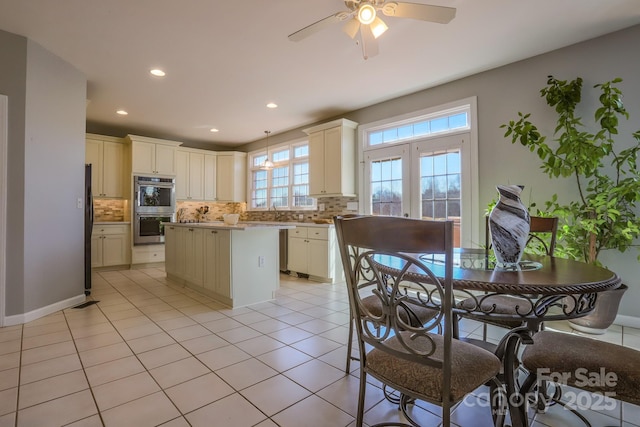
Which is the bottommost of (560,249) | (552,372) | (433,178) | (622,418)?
(622,418)

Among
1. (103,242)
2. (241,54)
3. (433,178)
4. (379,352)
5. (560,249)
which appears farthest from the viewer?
(103,242)

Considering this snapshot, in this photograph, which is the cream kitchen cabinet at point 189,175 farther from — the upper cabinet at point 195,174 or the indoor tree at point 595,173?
the indoor tree at point 595,173

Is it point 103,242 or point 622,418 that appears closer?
point 622,418

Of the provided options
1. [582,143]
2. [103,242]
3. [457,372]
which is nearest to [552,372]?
[457,372]

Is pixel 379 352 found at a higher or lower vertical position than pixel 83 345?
higher

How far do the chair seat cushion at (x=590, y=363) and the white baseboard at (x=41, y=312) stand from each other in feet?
13.2

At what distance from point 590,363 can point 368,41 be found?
7.27 ft

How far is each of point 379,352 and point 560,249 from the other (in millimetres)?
2348

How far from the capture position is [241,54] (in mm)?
3270

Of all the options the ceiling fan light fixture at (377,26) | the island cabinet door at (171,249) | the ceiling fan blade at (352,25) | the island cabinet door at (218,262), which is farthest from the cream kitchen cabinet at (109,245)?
the ceiling fan light fixture at (377,26)

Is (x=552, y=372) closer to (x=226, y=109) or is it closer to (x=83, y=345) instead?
(x=83, y=345)

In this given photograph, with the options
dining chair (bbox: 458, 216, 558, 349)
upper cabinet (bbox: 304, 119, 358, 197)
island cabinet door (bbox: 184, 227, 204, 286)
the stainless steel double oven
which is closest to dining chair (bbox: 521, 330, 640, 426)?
dining chair (bbox: 458, 216, 558, 349)

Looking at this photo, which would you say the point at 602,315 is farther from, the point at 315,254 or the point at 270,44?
the point at 270,44

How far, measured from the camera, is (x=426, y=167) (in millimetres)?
4156
